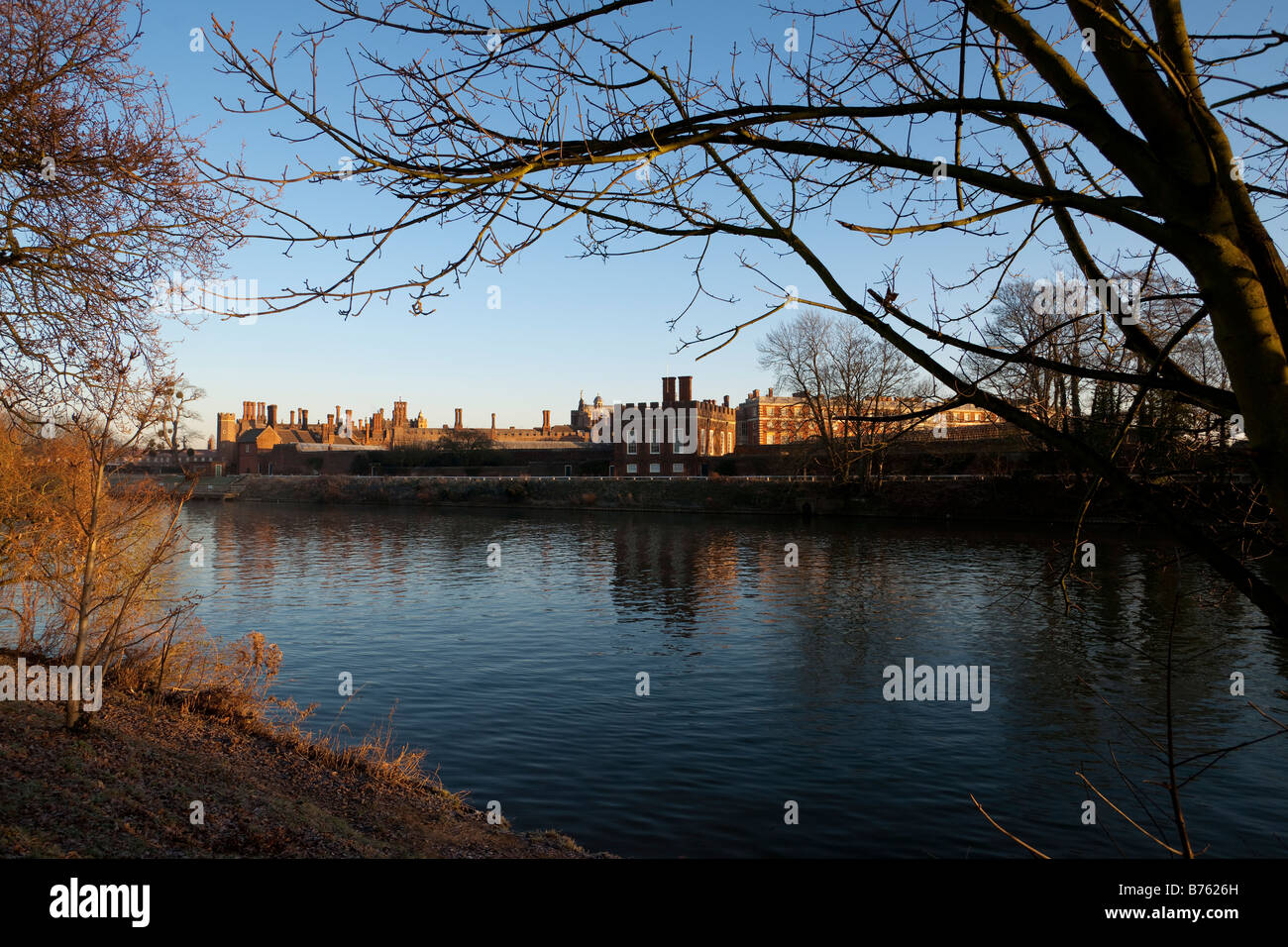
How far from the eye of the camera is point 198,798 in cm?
750

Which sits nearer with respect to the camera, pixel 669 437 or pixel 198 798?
pixel 198 798

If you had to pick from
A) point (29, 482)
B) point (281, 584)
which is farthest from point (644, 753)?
point (281, 584)

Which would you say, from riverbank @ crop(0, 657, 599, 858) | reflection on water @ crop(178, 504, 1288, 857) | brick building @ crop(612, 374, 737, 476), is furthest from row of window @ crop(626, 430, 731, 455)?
riverbank @ crop(0, 657, 599, 858)

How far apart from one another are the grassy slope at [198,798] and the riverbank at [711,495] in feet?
128

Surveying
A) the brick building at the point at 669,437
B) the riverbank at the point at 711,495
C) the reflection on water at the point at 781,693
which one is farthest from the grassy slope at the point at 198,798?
the brick building at the point at 669,437

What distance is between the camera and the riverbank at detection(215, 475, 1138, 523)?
50.6 meters

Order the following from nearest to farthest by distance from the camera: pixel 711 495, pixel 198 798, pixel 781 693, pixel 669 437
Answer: pixel 198 798 → pixel 781 693 → pixel 711 495 → pixel 669 437

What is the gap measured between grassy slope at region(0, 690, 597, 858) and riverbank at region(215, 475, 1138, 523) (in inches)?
1536

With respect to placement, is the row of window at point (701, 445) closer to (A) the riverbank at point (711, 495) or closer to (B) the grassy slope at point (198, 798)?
(A) the riverbank at point (711, 495)

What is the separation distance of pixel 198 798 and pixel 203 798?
0.21 feet

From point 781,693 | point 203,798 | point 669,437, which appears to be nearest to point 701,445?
point 669,437

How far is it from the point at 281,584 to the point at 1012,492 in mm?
42500

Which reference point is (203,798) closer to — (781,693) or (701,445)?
(781,693)

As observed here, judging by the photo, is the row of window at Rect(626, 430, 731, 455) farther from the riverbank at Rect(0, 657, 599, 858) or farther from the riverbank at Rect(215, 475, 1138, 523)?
the riverbank at Rect(0, 657, 599, 858)
